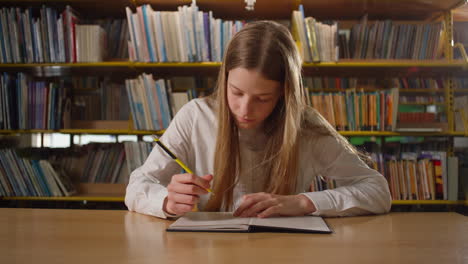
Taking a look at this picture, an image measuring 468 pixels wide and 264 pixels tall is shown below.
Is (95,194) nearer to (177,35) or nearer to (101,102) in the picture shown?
(101,102)

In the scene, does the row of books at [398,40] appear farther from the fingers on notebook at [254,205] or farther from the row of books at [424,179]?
the fingers on notebook at [254,205]

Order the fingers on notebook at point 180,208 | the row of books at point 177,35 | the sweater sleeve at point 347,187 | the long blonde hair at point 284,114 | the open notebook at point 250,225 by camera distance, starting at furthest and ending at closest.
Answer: the row of books at point 177,35 → the long blonde hair at point 284,114 → the sweater sleeve at point 347,187 → the fingers on notebook at point 180,208 → the open notebook at point 250,225

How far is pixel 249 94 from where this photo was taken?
108 centimetres

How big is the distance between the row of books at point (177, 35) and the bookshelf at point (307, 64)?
0.05m

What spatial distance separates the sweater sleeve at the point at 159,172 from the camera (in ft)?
3.29

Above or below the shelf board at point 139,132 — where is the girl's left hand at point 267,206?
below

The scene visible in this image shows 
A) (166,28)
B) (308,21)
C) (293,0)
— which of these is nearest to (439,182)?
(308,21)

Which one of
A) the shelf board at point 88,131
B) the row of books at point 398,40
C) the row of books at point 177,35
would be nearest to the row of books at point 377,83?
the row of books at point 398,40

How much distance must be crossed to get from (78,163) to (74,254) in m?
2.03

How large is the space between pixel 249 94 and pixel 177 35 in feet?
4.46

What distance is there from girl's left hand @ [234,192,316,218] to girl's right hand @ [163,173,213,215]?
99 millimetres

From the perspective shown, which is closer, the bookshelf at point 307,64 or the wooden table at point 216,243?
the wooden table at point 216,243

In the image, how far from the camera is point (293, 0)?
2.36 meters

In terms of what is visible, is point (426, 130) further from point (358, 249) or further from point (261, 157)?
point (358, 249)
